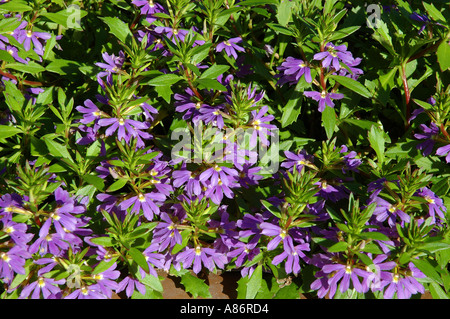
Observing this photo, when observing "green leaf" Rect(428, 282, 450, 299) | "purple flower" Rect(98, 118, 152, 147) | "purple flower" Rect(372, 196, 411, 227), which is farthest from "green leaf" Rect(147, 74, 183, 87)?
"green leaf" Rect(428, 282, 450, 299)

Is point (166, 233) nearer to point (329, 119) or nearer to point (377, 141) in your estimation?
point (329, 119)

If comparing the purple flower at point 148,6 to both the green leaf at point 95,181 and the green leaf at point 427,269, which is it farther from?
the green leaf at point 427,269

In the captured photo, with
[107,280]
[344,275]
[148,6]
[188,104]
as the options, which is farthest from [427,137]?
[107,280]

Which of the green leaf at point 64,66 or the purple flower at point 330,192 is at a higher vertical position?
the green leaf at point 64,66

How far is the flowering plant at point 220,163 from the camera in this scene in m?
2.07

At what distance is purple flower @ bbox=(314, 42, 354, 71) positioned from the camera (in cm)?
224

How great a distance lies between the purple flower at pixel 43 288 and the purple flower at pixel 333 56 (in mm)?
1578

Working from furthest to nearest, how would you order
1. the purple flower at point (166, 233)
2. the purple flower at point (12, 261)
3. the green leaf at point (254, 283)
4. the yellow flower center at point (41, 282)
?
1. the green leaf at point (254, 283)
2. the purple flower at point (166, 233)
3. the yellow flower center at point (41, 282)
4. the purple flower at point (12, 261)

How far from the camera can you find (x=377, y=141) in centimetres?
238

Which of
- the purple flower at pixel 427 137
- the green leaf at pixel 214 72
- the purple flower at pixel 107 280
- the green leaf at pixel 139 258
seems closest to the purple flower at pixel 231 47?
the green leaf at pixel 214 72

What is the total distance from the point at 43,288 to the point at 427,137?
1.99 m

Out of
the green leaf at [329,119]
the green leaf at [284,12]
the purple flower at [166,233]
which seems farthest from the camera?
the green leaf at [284,12]

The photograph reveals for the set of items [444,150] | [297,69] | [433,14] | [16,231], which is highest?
[433,14]

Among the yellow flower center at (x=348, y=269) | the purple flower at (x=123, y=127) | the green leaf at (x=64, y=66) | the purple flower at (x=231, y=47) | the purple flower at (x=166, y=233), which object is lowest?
the yellow flower center at (x=348, y=269)
